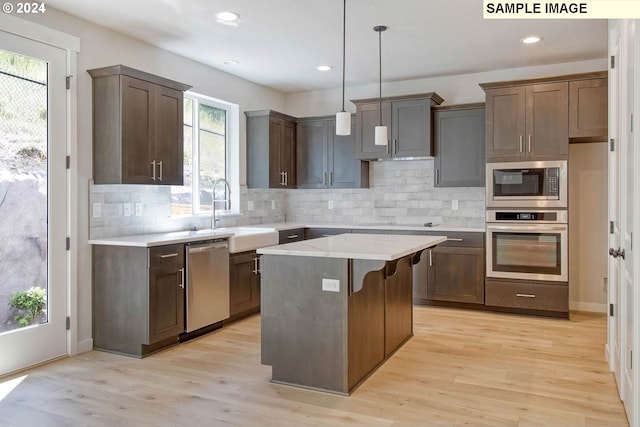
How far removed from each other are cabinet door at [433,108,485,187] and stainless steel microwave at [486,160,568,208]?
0.31 meters

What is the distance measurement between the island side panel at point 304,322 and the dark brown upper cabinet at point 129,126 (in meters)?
1.52

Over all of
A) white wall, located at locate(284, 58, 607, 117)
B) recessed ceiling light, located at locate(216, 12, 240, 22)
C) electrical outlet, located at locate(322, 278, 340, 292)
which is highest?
recessed ceiling light, located at locate(216, 12, 240, 22)

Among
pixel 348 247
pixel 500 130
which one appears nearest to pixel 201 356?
pixel 348 247

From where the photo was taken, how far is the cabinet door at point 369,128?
5730 millimetres

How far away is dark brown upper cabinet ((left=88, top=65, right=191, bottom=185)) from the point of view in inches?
152

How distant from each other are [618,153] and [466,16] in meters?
1.60

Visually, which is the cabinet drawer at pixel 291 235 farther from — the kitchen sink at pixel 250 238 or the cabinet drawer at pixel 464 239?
the cabinet drawer at pixel 464 239

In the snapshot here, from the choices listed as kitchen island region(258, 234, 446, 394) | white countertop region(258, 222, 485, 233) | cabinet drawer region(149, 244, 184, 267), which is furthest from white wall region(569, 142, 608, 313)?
cabinet drawer region(149, 244, 184, 267)

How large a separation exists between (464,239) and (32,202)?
158 inches

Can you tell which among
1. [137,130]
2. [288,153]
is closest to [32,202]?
[137,130]

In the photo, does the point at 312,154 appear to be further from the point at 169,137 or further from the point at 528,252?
the point at 528,252

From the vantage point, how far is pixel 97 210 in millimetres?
4016

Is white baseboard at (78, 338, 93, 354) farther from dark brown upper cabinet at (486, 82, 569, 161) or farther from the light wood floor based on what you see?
dark brown upper cabinet at (486, 82, 569, 161)

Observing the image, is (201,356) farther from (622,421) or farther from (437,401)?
(622,421)
